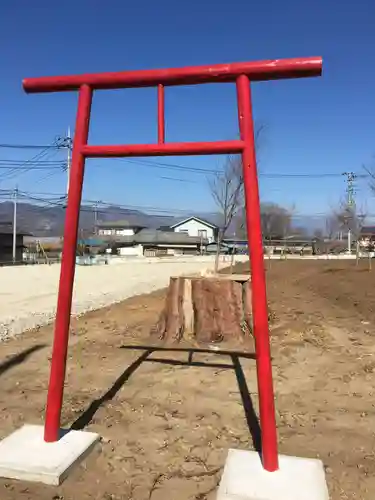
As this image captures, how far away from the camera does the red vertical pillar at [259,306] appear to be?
2592 millimetres

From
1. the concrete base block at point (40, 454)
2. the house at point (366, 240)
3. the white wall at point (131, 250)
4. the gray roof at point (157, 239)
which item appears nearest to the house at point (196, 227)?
the gray roof at point (157, 239)

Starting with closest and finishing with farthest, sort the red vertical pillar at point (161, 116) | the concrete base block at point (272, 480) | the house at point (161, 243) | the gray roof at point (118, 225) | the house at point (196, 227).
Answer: the concrete base block at point (272, 480), the red vertical pillar at point (161, 116), the house at point (161, 243), the house at point (196, 227), the gray roof at point (118, 225)

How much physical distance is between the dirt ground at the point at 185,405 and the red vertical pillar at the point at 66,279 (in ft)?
1.28

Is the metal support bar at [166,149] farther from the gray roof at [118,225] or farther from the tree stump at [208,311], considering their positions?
the gray roof at [118,225]

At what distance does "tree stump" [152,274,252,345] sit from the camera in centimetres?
598

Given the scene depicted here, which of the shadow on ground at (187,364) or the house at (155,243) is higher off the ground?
the house at (155,243)

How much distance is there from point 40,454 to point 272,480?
1438mm

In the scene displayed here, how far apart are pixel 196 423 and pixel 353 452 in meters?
1.16

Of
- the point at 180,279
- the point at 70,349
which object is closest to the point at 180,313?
the point at 180,279

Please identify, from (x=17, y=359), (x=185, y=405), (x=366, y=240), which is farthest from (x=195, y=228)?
(x=185, y=405)

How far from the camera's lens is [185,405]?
149 inches

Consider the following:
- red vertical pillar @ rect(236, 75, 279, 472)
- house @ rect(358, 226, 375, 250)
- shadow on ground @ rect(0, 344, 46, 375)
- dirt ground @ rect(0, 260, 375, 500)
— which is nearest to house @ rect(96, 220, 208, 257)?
house @ rect(358, 226, 375, 250)

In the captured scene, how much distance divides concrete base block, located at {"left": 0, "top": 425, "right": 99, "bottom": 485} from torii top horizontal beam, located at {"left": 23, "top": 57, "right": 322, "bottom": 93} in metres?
2.40

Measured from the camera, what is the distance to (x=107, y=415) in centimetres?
Result: 358
